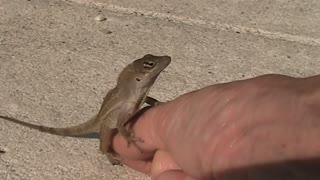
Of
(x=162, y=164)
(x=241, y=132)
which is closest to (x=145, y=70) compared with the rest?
(x=162, y=164)

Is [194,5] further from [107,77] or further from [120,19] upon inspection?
[107,77]

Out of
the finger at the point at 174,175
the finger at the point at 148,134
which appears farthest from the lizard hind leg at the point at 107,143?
the finger at the point at 174,175

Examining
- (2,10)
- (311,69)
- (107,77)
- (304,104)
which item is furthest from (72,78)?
(304,104)

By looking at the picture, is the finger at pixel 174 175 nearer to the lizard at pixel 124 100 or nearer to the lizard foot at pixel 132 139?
the lizard foot at pixel 132 139

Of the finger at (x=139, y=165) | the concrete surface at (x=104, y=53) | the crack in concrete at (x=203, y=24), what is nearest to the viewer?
the finger at (x=139, y=165)

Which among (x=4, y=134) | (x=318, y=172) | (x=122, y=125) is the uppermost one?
(x=318, y=172)

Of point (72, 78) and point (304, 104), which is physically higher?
point (304, 104)
